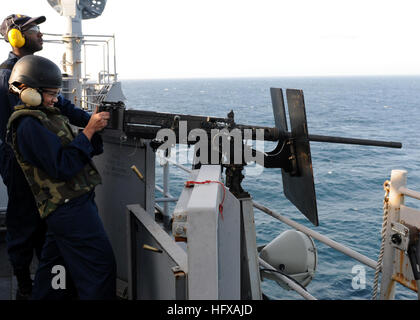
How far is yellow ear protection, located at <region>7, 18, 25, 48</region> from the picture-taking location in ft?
10.3

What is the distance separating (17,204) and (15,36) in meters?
1.19

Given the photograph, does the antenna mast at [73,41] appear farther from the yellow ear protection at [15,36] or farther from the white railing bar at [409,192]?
the white railing bar at [409,192]

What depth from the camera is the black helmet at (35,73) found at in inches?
102

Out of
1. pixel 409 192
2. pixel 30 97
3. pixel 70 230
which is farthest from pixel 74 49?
pixel 409 192

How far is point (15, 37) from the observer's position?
10.4ft

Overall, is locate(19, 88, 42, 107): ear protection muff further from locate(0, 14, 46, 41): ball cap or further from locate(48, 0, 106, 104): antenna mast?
locate(48, 0, 106, 104): antenna mast

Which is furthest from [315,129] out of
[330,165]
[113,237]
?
[113,237]

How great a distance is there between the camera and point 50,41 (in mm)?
12258

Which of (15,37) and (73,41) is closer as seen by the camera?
(15,37)

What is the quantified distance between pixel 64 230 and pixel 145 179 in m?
0.77

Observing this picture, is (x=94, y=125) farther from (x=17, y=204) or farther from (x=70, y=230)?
(x=17, y=204)

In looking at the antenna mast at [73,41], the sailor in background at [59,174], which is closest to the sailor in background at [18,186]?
the sailor in background at [59,174]

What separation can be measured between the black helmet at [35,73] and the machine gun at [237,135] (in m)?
0.57
